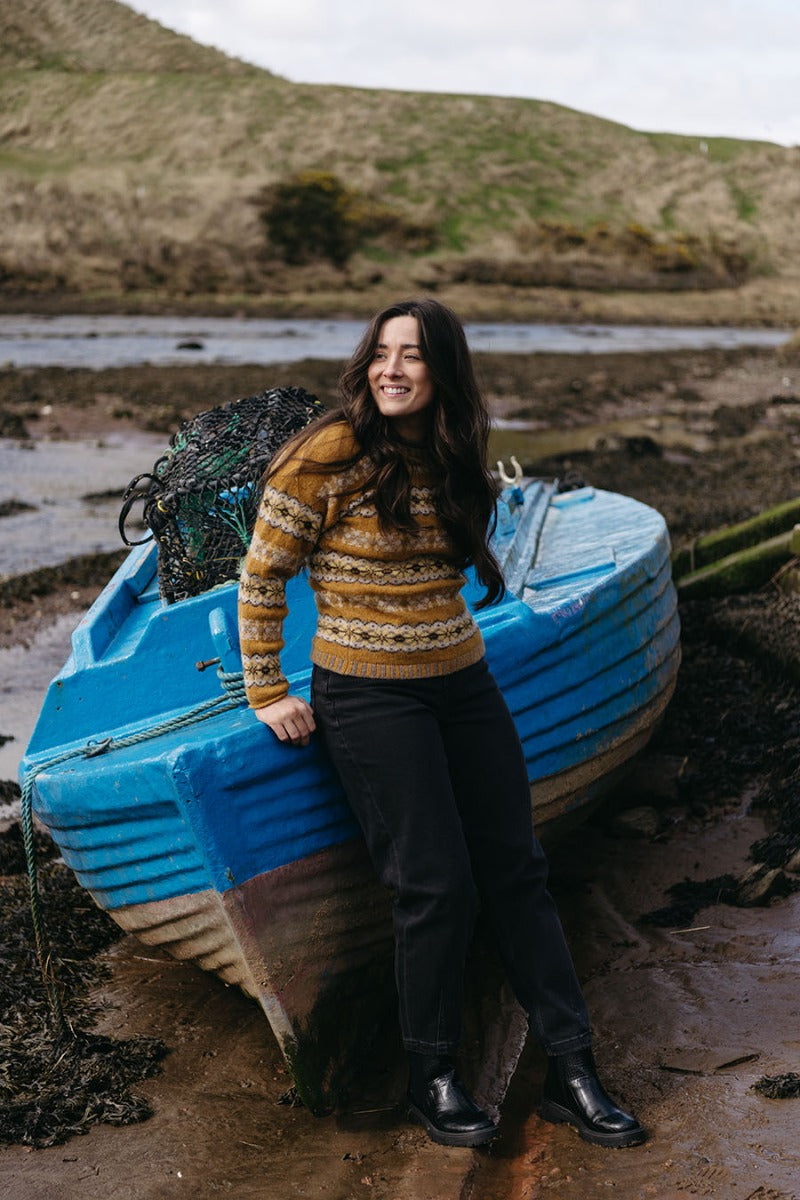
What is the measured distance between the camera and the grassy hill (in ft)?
178

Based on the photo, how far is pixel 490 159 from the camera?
7219 centimetres

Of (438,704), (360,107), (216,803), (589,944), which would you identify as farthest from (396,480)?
(360,107)

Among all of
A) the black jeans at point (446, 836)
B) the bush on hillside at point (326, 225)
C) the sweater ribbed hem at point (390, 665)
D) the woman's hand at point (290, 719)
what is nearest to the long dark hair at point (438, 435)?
the sweater ribbed hem at point (390, 665)

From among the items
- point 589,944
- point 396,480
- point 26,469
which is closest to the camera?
point 396,480

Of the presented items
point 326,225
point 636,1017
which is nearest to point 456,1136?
point 636,1017

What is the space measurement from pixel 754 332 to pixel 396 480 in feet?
151

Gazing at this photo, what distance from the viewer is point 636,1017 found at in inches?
160

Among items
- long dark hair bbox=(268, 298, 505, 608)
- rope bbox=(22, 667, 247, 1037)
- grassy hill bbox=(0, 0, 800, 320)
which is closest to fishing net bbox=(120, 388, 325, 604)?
rope bbox=(22, 667, 247, 1037)

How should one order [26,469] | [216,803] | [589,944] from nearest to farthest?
Answer: [216,803] < [589,944] < [26,469]

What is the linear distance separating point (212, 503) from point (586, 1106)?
2494 mm

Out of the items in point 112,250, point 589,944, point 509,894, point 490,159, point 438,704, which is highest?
point 490,159

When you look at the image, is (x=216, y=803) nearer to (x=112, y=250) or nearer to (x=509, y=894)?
(x=509, y=894)

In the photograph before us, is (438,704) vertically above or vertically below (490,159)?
below

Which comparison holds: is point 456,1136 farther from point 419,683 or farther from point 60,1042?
point 60,1042
